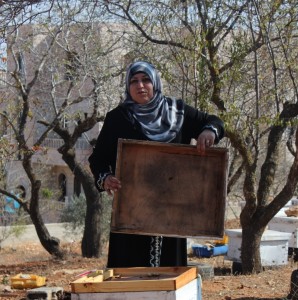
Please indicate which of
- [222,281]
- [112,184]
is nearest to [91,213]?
[222,281]

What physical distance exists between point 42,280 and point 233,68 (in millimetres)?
3326

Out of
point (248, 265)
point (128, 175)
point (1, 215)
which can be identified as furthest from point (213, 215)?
point (1, 215)

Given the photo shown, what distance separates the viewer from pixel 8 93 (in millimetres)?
14906

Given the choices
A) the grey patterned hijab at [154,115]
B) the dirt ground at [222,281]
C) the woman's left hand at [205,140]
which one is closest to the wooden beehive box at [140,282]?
the woman's left hand at [205,140]

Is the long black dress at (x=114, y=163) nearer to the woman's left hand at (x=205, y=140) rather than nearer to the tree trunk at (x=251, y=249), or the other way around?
the woman's left hand at (x=205, y=140)

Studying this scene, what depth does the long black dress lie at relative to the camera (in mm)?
4035

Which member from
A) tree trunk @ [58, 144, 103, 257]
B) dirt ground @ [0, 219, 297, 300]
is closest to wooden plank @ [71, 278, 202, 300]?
dirt ground @ [0, 219, 297, 300]

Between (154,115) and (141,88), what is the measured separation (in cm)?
17

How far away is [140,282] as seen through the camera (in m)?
3.39

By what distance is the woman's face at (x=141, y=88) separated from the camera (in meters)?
4.04

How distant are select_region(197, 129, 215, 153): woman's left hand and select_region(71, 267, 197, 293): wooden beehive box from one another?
0.67 meters

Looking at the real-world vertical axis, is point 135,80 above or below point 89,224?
above

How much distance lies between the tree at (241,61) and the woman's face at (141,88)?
11.5 feet

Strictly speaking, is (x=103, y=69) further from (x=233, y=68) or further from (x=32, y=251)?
(x=32, y=251)
